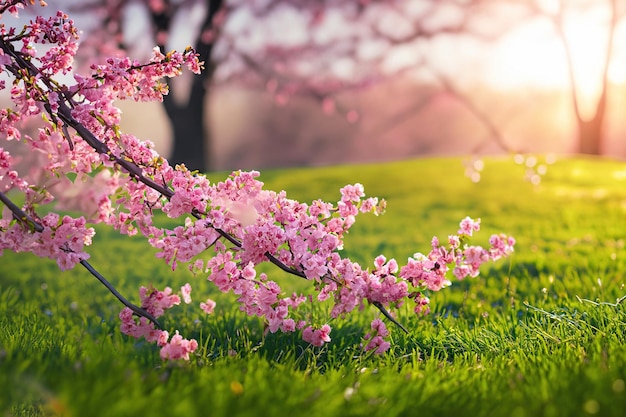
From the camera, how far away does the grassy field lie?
309 centimetres

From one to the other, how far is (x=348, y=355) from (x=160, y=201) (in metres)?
1.63

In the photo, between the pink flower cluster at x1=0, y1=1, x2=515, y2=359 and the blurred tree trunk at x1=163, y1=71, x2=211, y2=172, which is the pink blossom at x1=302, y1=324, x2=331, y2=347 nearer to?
the pink flower cluster at x1=0, y1=1, x2=515, y2=359

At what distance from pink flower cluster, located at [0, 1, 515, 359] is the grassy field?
0.40 meters

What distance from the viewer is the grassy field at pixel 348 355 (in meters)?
3.09

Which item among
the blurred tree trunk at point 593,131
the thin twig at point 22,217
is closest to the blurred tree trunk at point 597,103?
the blurred tree trunk at point 593,131

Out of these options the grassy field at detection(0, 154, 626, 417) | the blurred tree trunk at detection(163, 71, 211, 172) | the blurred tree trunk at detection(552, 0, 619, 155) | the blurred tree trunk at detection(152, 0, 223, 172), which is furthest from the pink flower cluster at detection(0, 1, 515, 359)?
the blurred tree trunk at detection(552, 0, 619, 155)

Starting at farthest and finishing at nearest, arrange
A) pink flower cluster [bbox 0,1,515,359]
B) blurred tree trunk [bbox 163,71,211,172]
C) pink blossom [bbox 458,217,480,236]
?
1. blurred tree trunk [bbox 163,71,211,172]
2. pink blossom [bbox 458,217,480,236]
3. pink flower cluster [bbox 0,1,515,359]

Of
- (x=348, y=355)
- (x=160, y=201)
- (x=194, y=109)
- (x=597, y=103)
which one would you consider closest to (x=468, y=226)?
(x=348, y=355)

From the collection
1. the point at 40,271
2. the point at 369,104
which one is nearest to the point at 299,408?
the point at 40,271

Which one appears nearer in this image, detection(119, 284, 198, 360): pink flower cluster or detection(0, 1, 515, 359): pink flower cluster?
detection(119, 284, 198, 360): pink flower cluster

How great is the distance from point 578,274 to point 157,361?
4.98 metres

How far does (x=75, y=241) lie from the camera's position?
12.6ft

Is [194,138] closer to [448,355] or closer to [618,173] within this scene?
[618,173]

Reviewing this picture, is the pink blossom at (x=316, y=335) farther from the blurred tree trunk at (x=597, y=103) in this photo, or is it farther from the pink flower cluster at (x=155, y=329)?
the blurred tree trunk at (x=597, y=103)
